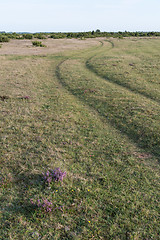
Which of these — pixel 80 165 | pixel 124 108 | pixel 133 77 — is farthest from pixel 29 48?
pixel 80 165

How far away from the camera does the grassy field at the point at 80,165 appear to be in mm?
6223

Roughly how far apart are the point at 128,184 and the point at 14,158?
18.7ft

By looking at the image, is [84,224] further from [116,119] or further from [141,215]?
[116,119]

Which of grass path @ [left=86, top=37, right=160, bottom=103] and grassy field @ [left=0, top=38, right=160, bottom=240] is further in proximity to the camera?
grass path @ [left=86, top=37, right=160, bottom=103]

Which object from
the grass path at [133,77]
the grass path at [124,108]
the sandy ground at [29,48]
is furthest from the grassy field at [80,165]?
the sandy ground at [29,48]

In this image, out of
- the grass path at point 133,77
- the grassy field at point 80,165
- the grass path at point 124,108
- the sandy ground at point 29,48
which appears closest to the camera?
the grassy field at point 80,165

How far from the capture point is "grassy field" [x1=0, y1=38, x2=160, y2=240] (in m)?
6.22

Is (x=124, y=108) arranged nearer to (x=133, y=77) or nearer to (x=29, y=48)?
(x=133, y=77)

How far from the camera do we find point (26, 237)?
18.7ft

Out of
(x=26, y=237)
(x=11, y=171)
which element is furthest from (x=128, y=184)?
(x=11, y=171)

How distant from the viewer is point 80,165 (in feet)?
29.8

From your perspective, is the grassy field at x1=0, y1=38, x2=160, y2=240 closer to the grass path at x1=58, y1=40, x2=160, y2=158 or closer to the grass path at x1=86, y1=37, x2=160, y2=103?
the grass path at x1=58, y1=40, x2=160, y2=158

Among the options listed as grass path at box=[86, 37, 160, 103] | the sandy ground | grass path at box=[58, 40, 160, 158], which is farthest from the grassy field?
the sandy ground

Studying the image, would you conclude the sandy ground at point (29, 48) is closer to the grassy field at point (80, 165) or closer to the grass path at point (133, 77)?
the grass path at point (133, 77)
